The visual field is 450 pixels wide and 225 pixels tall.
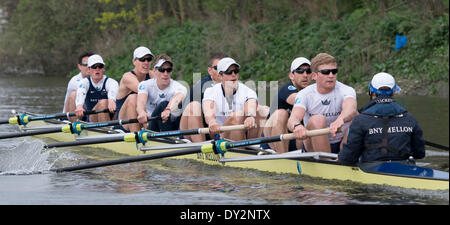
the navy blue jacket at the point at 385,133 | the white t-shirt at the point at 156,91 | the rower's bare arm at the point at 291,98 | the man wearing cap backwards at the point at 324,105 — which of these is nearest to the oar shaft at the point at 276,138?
the man wearing cap backwards at the point at 324,105

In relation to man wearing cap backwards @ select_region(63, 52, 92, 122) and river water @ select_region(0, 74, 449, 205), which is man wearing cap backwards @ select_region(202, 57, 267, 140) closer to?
river water @ select_region(0, 74, 449, 205)

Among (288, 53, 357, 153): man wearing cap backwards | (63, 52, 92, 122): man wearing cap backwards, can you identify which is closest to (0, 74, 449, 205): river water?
(288, 53, 357, 153): man wearing cap backwards

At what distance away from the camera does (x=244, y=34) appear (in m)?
24.1

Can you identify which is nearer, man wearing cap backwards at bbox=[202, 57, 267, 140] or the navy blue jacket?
the navy blue jacket

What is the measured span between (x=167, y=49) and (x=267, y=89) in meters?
8.20

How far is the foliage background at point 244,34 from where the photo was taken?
1828 cm

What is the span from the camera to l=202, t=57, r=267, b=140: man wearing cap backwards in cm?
859

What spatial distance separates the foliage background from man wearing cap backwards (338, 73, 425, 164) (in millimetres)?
10561

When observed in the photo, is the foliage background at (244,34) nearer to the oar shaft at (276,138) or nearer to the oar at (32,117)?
the oar at (32,117)

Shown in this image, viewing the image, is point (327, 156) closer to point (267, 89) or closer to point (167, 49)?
point (267, 89)

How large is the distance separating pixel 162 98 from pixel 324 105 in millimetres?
3271

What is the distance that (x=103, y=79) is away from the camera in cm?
1167

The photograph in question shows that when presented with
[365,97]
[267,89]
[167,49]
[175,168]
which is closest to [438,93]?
[365,97]

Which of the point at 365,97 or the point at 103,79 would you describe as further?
the point at 365,97
